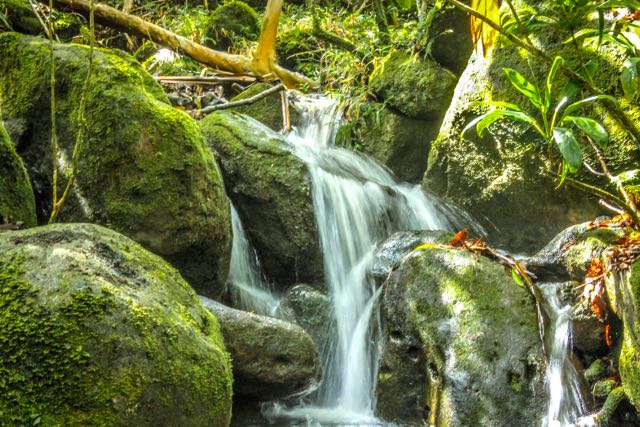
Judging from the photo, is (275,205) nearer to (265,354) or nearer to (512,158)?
(265,354)

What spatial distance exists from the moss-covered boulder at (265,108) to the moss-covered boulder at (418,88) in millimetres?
1302

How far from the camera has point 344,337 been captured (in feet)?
16.2

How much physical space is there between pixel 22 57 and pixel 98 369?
3.25 metres

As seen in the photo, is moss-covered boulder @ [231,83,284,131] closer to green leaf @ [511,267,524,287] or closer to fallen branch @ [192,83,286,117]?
fallen branch @ [192,83,286,117]

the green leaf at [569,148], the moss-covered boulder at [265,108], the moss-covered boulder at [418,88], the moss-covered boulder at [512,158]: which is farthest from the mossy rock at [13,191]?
the moss-covered boulder at [418,88]

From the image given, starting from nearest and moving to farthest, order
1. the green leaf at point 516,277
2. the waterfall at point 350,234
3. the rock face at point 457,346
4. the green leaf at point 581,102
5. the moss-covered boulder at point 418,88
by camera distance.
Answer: the green leaf at point 581,102 → the rock face at point 457,346 → the green leaf at point 516,277 → the waterfall at point 350,234 → the moss-covered boulder at point 418,88

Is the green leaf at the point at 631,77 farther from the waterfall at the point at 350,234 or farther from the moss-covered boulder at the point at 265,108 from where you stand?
the moss-covered boulder at the point at 265,108

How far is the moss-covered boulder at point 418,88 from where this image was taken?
23.8 feet

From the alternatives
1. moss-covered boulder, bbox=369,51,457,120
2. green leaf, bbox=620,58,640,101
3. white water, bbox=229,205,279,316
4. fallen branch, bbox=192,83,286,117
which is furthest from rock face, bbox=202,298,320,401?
moss-covered boulder, bbox=369,51,457,120

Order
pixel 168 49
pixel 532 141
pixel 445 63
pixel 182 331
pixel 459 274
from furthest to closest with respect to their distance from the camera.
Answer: pixel 168 49, pixel 445 63, pixel 532 141, pixel 459 274, pixel 182 331

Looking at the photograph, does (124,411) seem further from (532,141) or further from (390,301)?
(532,141)

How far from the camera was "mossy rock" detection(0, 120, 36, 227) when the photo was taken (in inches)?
141

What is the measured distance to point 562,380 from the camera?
357 centimetres

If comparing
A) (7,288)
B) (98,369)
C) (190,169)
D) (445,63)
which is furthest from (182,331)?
(445,63)
